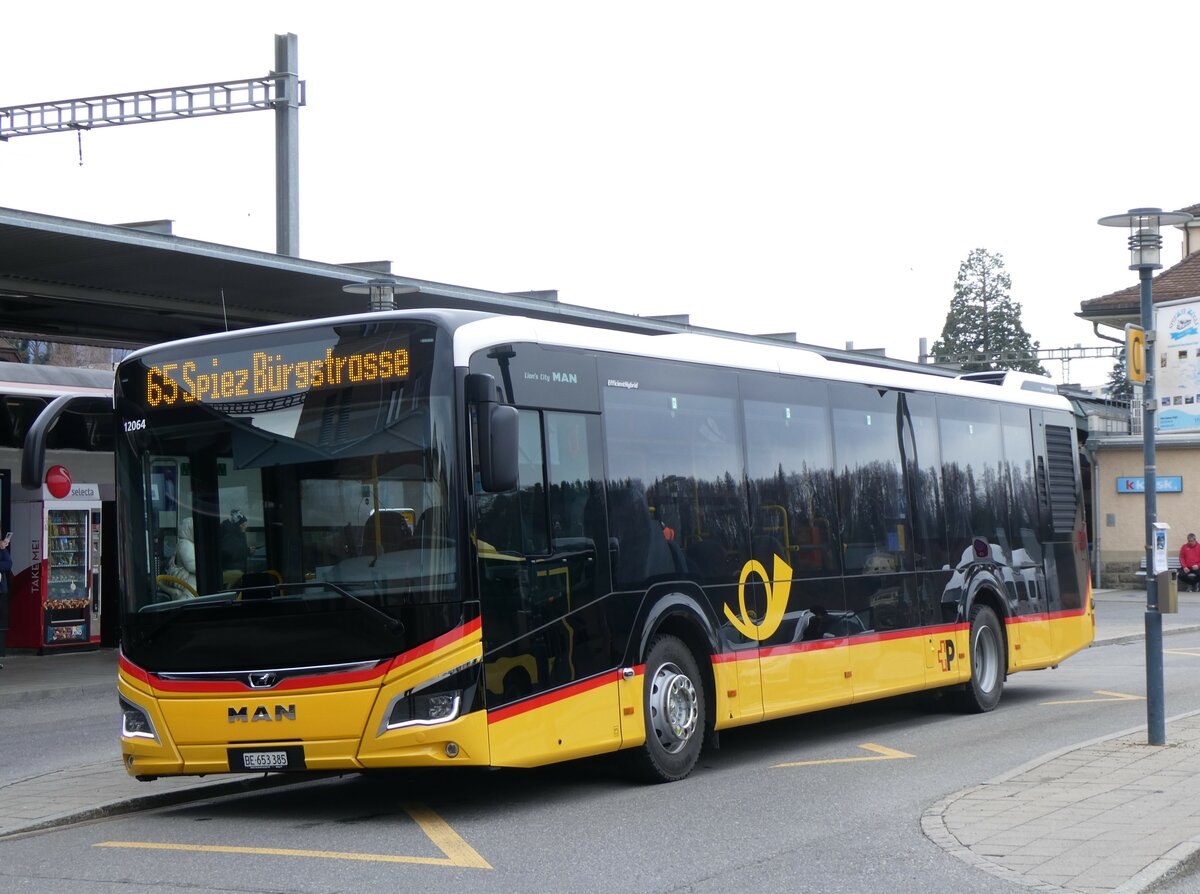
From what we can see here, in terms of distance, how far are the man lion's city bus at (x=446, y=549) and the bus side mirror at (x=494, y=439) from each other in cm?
1

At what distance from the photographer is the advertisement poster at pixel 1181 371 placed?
152ft

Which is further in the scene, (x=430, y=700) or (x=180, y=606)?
(x=180, y=606)

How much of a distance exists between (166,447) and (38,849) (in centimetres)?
245

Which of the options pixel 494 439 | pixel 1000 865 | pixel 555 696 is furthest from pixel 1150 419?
pixel 494 439

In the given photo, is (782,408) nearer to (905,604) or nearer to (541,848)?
(905,604)

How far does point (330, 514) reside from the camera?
8.98 meters

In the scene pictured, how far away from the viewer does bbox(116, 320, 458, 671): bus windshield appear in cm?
889

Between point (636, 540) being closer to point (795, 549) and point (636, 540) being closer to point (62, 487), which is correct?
point (795, 549)

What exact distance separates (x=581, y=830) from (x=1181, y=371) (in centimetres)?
4205

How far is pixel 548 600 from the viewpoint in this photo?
9453 millimetres

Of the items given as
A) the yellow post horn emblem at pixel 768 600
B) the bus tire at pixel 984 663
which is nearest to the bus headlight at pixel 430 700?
the yellow post horn emblem at pixel 768 600

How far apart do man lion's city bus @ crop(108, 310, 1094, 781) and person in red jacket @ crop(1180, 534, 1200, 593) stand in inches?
1233

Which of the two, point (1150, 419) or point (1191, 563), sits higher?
point (1150, 419)

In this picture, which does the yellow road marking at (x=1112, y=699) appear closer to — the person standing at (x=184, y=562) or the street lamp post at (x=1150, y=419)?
the street lamp post at (x=1150, y=419)
